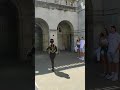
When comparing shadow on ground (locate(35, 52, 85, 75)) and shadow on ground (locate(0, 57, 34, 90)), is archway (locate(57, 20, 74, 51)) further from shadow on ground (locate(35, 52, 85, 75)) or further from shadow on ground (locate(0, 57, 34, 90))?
shadow on ground (locate(0, 57, 34, 90))

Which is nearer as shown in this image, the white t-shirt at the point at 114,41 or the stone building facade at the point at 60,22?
the white t-shirt at the point at 114,41

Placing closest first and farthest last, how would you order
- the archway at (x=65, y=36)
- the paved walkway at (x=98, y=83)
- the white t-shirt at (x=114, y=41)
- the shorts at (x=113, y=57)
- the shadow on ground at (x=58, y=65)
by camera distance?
1. the paved walkway at (x=98, y=83)
2. the white t-shirt at (x=114, y=41)
3. the shorts at (x=113, y=57)
4. the shadow on ground at (x=58, y=65)
5. the archway at (x=65, y=36)

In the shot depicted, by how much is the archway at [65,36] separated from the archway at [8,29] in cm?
1295

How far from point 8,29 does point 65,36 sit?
48.6 feet

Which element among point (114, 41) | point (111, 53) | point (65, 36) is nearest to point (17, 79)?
point (111, 53)

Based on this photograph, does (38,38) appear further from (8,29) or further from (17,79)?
(17,79)

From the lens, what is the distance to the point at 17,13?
37.1 ft

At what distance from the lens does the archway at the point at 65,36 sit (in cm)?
2411

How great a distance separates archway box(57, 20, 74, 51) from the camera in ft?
79.1

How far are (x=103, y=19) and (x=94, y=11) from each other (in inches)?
26.9

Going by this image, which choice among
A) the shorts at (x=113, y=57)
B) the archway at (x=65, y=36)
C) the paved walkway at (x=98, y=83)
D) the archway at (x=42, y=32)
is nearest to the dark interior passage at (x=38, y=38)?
the archway at (x=42, y=32)

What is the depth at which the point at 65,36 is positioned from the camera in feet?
82.2

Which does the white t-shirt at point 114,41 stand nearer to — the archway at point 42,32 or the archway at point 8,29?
the archway at point 8,29

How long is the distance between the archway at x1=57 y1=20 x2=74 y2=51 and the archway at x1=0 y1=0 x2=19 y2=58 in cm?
1295
